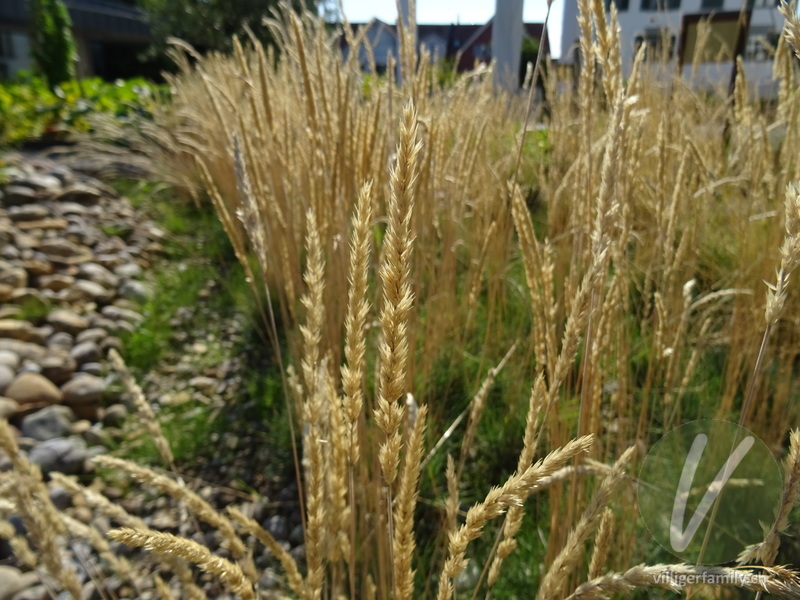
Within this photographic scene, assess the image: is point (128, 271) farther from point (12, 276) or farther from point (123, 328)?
point (123, 328)

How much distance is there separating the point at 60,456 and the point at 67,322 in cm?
110

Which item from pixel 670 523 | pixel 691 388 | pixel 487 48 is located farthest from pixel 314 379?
pixel 487 48

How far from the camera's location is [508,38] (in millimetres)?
5332

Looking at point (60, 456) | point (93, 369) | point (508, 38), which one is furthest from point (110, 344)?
point (508, 38)

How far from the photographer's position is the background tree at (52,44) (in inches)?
392

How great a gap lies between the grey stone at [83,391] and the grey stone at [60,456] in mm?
314

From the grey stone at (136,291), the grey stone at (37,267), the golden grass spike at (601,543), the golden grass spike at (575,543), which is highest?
the golden grass spike at (575,543)

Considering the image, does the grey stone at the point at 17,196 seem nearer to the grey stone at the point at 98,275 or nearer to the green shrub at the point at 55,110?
the grey stone at the point at 98,275

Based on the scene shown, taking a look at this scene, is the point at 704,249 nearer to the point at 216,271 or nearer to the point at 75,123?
the point at 216,271

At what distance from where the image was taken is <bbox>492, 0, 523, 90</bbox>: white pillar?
5.05 meters

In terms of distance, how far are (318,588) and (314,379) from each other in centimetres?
27

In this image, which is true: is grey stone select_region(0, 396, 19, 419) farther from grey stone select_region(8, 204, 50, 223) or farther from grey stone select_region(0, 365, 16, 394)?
grey stone select_region(8, 204, 50, 223)

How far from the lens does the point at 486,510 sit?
1.62 ft

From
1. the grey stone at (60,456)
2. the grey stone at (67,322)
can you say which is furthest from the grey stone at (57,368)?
the grey stone at (60,456)
